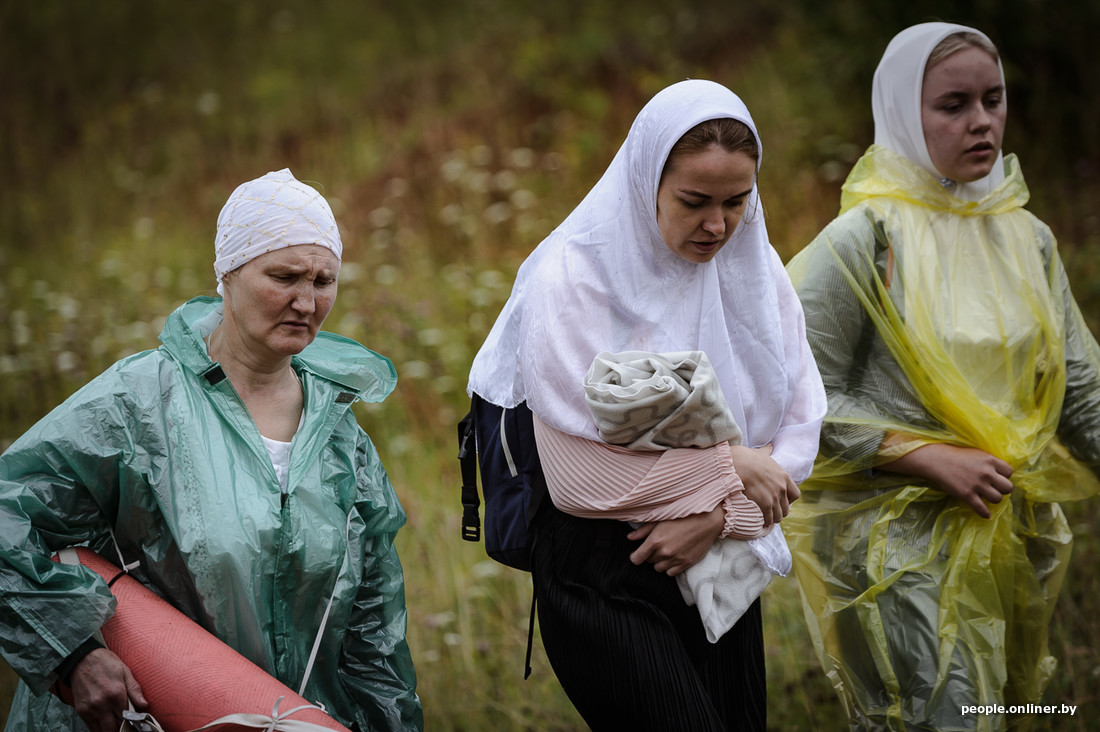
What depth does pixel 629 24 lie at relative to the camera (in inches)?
364

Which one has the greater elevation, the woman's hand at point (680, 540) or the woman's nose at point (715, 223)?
the woman's nose at point (715, 223)

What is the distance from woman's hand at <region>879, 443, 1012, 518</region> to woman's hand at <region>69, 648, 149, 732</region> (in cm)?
191

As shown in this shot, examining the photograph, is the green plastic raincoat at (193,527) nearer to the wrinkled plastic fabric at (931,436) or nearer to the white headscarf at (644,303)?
the white headscarf at (644,303)

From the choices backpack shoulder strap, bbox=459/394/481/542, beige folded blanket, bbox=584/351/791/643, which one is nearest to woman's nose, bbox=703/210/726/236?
beige folded blanket, bbox=584/351/791/643

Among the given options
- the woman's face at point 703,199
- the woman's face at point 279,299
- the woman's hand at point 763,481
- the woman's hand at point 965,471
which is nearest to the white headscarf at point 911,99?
the woman's hand at point 965,471

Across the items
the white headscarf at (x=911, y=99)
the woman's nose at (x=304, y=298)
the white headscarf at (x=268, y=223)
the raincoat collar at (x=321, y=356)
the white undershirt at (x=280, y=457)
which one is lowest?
the white undershirt at (x=280, y=457)

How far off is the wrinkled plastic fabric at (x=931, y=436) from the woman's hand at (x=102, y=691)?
1.70m

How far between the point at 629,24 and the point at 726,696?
797cm

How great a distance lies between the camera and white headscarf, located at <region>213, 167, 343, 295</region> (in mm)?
Result: 2166

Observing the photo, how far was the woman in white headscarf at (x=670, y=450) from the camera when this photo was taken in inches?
81.7

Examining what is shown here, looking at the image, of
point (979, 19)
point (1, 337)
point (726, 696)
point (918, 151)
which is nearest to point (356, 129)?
point (1, 337)

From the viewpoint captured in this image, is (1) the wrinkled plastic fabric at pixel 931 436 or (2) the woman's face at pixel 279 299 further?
(1) the wrinkled plastic fabric at pixel 931 436

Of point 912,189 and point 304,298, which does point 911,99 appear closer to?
point 912,189

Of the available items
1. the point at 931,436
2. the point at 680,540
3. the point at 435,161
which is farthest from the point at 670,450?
the point at 435,161
